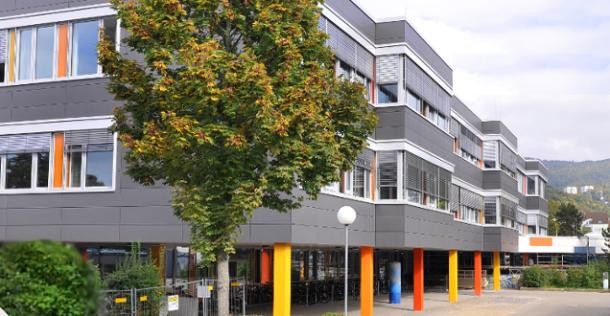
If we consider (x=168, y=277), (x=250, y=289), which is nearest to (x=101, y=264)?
(x=168, y=277)

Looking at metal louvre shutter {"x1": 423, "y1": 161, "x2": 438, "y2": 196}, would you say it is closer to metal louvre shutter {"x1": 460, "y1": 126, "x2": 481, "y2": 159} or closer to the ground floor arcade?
the ground floor arcade

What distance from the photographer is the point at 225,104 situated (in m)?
12.7

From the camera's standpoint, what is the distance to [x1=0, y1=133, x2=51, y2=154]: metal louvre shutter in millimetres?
23266

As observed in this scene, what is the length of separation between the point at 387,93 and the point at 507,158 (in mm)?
30485

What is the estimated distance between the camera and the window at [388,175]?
28500mm

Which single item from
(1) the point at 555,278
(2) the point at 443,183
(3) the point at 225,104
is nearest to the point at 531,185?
(1) the point at 555,278

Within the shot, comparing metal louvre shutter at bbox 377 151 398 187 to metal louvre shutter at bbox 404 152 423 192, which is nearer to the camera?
metal louvre shutter at bbox 377 151 398 187

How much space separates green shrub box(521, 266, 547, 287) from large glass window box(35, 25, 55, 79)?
1549 inches

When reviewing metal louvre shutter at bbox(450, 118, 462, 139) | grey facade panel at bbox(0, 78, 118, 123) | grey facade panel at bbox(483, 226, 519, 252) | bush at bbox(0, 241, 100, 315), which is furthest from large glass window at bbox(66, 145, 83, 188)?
grey facade panel at bbox(483, 226, 519, 252)

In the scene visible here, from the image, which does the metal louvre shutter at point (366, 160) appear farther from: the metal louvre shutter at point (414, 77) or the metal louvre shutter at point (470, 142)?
the metal louvre shutter at point (470, 142)

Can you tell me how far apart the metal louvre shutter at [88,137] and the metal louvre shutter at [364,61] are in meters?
8.89

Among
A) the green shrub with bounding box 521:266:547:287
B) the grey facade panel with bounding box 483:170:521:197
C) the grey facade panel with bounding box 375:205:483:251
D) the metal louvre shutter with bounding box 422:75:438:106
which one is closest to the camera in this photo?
the grey facade panel with bounding box 375:205:483:251

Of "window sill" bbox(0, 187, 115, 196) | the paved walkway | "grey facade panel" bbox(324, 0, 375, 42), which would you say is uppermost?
"grey facade panel" bbox(324, 0, 375, 42)

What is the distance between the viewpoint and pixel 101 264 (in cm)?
2736
